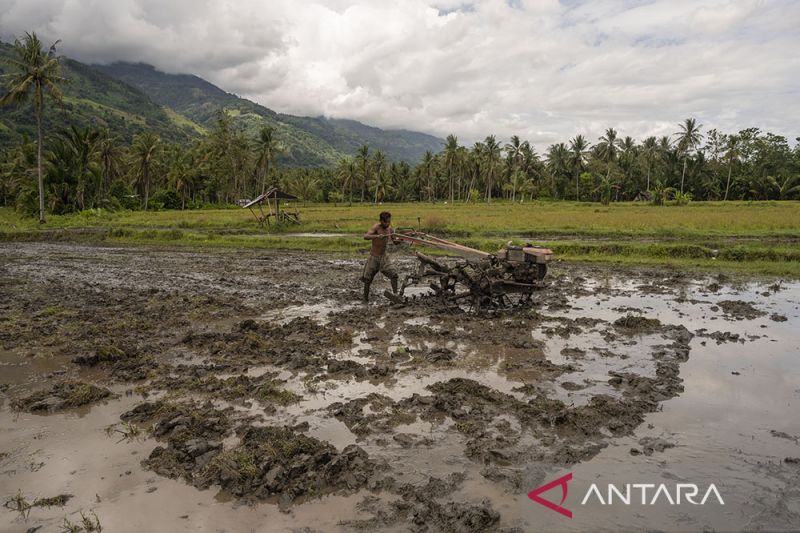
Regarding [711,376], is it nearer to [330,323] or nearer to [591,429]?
[591,429]

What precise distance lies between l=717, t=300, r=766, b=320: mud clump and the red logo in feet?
23.7

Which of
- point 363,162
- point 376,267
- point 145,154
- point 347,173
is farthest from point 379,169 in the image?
point 376,267

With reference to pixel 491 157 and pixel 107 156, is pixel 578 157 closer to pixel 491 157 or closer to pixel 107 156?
pixel 491 157

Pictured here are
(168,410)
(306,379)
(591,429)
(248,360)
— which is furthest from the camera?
(248,360)

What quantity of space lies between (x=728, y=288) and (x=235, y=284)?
12.7 m

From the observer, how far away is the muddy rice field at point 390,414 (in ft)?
12.2

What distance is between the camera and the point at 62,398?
5570 mm

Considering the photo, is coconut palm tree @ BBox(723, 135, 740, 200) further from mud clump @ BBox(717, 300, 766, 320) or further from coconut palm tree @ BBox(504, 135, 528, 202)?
mud clump @ BBox(717, 300, 766, 320)

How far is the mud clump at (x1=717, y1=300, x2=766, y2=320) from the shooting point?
938cm

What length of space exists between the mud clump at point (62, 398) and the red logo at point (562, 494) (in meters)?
4.85

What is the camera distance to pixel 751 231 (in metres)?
21.9

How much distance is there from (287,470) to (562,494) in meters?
2.22

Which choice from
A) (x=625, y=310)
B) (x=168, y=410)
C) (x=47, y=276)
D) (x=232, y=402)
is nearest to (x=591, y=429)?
(x=232, y=402)

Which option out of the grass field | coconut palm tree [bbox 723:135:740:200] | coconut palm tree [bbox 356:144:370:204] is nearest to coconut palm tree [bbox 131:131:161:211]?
the grass field
